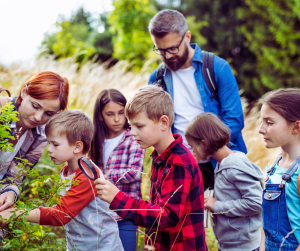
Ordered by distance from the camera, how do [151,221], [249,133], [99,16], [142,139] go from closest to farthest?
[151,221]
[142,139]
[249,133]
[99,16]

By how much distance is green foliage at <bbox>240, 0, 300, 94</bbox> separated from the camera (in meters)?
11.2

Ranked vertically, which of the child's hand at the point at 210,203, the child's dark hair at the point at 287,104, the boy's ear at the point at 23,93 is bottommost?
the child's hand at the point at 210,203

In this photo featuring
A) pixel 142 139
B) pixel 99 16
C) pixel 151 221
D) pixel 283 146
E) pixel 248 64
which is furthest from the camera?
pixel 99 16

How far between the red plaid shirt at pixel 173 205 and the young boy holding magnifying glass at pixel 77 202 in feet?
0.92

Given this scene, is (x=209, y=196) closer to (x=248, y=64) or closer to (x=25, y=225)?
(x=25, y=225)

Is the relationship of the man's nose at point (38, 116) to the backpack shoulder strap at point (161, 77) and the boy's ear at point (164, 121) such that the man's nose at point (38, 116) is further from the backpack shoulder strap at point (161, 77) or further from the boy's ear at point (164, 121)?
the backpack shoulder strap at point (161, 77)

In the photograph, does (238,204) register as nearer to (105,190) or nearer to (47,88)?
(105,190)

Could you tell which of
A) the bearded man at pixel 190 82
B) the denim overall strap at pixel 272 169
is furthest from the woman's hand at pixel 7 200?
the denim overall strap at pixel 272 169

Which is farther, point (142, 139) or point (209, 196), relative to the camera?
point (209, 196)

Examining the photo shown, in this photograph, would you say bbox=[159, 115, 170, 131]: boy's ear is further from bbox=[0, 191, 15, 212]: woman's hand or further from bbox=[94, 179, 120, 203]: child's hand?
bbox=[0, 191, 15, 212]: woman's hand

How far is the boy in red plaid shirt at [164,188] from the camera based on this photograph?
1.64m

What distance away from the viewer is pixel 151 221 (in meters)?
1.64

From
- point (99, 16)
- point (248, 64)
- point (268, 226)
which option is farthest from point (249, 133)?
point (99, 16)

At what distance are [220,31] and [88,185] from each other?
1796 cm
